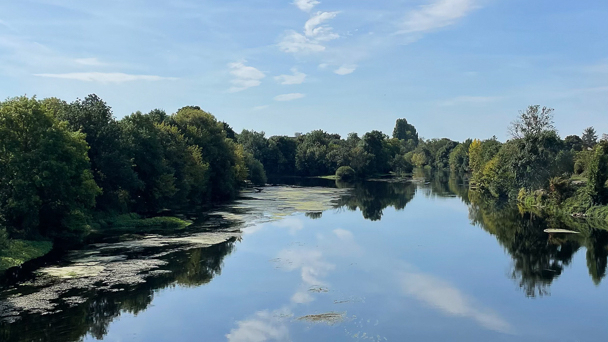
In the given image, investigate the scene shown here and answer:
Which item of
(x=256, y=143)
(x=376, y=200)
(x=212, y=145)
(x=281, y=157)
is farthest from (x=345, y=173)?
(x=212, y=145)

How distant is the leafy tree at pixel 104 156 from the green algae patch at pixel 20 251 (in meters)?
11.3

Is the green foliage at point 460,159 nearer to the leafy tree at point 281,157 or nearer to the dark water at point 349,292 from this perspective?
the leafy tree at point 281,157

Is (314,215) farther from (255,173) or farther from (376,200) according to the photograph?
(255,173)

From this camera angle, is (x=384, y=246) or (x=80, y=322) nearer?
(x=80, y=322)

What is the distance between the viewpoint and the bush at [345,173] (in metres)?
118

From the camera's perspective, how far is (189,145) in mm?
62219

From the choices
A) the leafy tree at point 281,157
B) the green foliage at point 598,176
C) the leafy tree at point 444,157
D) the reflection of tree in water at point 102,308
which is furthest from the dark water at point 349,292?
the leafy tree at point 444,157

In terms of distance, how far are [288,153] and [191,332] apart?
379 ft

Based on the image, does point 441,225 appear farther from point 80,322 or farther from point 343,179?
point 343,179

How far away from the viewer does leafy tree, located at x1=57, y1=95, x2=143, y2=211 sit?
42781 mm

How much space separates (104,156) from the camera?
140 ft

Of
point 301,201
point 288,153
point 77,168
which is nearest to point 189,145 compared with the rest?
point 301,201

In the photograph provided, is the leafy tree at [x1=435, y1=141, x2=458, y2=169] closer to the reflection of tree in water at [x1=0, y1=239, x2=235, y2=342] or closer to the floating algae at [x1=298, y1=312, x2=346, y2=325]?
the reflection of tree in water at [x1=0, y1=239, x2=235, y2=342]

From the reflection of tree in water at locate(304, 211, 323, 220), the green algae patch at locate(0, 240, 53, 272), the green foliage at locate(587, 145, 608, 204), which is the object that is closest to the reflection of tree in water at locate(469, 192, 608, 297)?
the green foliage at locate(587, 145, 608, 204)
